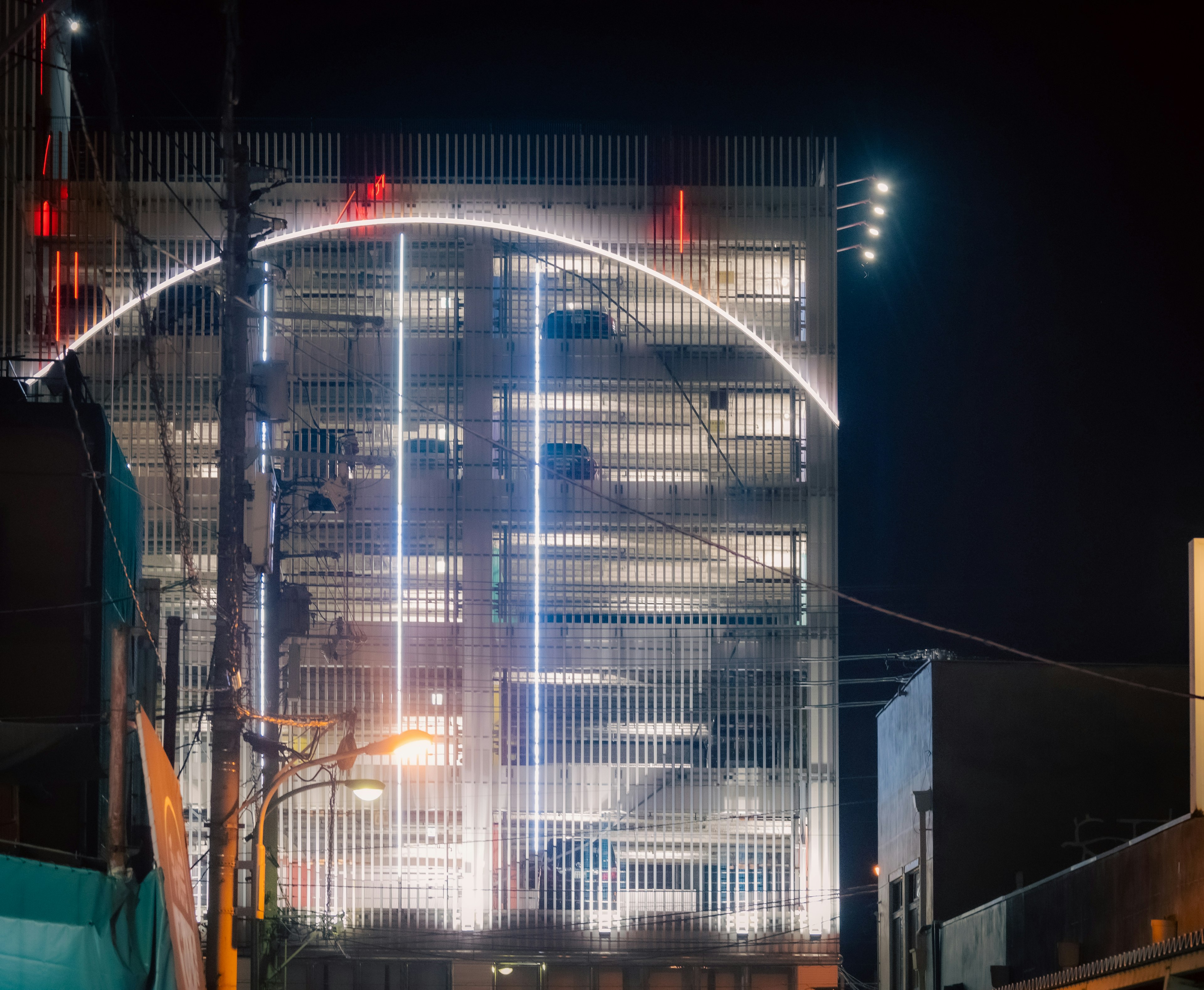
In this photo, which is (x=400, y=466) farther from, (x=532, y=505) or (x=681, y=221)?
(x=681, y=221)

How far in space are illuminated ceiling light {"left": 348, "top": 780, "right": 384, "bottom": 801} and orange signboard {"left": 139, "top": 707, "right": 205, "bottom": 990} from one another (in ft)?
12.9

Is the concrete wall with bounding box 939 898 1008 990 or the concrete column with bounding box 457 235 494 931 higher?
the concrete column with bounding box 457 235 494 931

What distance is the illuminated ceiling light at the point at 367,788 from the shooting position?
732 inches

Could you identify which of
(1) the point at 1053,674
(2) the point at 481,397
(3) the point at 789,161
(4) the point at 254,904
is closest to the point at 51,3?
(4) the point at 254,904

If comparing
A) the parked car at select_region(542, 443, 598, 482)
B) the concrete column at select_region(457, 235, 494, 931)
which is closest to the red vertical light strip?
the concrete column at select_region(457, 235, 494, 931)

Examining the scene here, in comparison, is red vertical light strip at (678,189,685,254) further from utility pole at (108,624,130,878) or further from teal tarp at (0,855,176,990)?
teal tarp at (0,855,176,990)

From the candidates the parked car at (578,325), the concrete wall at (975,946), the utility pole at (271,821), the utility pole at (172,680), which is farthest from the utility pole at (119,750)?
the parked car at (578,325)

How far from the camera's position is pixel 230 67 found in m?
18.9

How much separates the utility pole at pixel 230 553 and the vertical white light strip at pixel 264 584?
0.99 metres

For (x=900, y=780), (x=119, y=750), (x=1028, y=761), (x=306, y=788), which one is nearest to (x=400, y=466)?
(x=900, y=780)

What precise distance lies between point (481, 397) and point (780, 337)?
32.7ft

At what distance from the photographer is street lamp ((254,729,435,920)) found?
18266 mm

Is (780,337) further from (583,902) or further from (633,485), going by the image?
(583,902)

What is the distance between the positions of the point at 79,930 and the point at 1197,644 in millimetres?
10719
